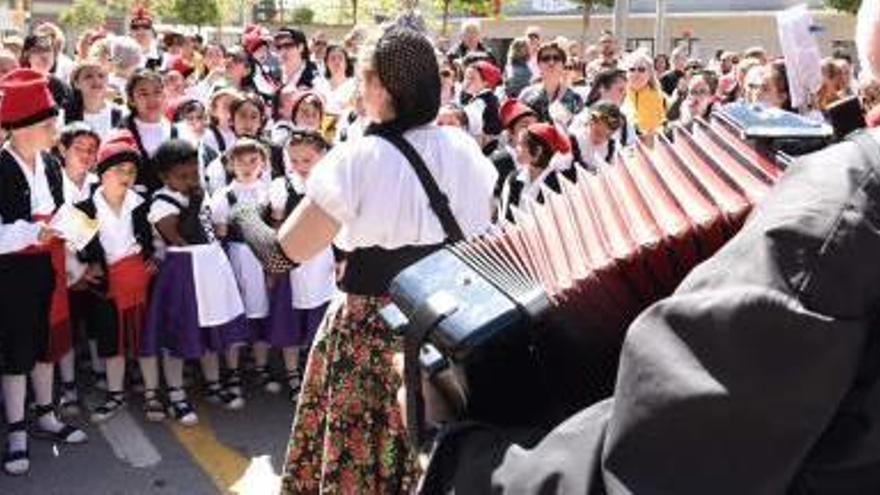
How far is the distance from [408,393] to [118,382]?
3.92m

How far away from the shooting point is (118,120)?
669cm

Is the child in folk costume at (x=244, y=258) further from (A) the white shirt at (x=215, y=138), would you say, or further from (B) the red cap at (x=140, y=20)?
(B) the red cap at (x=140, y=20)

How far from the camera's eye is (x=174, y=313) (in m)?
5.27

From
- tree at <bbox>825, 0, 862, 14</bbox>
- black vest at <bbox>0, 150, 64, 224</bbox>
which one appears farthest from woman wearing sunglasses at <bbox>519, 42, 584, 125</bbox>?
tree at <bbox>825, 0, 862, 14</bbox>

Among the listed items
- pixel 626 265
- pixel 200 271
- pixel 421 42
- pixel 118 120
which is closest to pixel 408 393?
pixel 626 265

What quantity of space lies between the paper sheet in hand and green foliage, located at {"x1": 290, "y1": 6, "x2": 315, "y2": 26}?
41.1 m

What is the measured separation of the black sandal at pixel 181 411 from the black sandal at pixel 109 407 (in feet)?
0.80

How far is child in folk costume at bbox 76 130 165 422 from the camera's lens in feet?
16.8

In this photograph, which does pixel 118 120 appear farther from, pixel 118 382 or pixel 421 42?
pixel 421 42

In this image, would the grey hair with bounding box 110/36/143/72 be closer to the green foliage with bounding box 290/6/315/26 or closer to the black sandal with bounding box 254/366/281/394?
the black sandal with bounding box 254/366/281/394

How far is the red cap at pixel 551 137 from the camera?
582 cm

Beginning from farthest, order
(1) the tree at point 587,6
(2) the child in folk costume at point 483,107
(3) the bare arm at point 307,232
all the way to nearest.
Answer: (1) the tree at point 587,6
(2) the child in folk costume at point 483,107
(3) the bare arm at point 307,232

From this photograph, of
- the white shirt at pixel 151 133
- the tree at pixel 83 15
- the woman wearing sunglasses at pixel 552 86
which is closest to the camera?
the white shirt at pixel 151 133

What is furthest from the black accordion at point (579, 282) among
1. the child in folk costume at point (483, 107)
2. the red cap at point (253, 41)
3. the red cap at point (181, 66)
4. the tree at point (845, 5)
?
the tree at point (845, 5)
